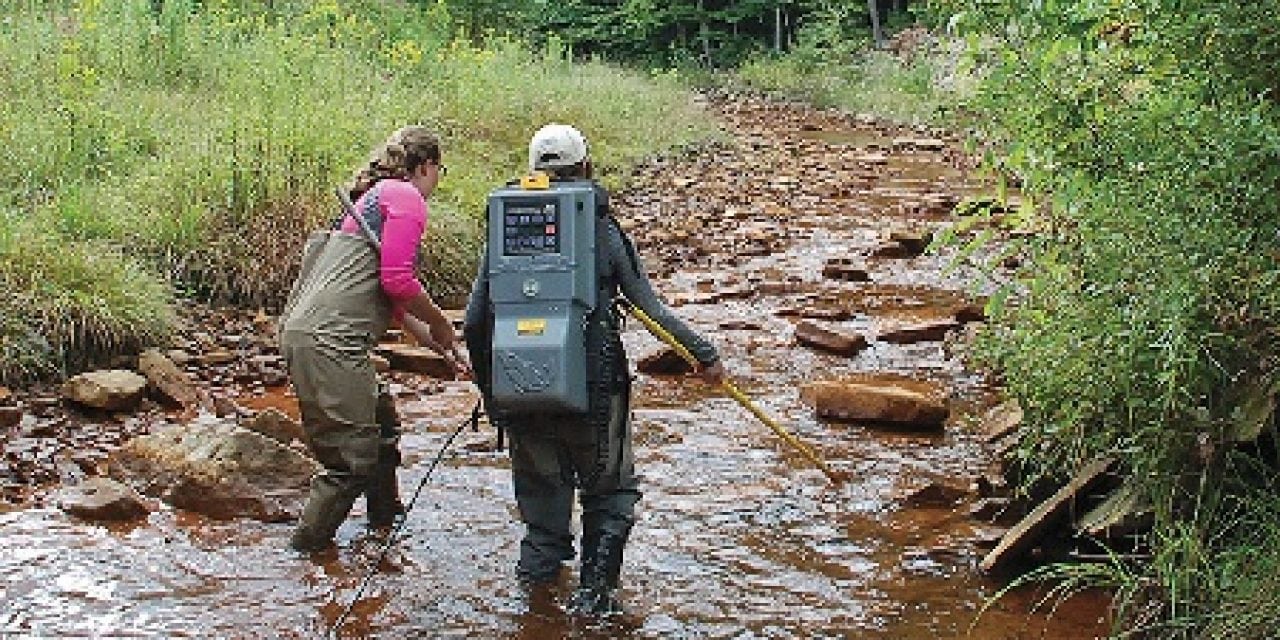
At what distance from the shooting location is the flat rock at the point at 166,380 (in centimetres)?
746

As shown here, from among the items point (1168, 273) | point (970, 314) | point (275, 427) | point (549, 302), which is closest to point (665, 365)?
point (970, 314)

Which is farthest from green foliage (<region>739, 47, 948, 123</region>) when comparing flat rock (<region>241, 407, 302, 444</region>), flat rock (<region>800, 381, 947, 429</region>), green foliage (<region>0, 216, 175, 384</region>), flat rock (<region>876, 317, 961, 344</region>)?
flat rock (<region>241, 407, 302, 444</region>)

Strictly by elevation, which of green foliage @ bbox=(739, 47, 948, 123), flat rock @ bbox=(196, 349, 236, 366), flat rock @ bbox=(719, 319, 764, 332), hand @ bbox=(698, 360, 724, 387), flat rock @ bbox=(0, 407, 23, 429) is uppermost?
hand @ bbox=(698, 360, 724, 387)

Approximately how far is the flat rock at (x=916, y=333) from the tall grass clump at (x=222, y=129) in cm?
306

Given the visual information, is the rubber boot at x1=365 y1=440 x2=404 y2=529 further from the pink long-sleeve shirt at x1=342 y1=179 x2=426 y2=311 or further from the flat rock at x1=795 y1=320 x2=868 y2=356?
the flat rock at x1=795 y1=320 x2=868 y2=356

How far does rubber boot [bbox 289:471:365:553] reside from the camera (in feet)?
18.1

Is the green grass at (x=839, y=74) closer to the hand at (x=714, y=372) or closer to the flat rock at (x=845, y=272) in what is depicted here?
the flat rock at (x=845, y=272)

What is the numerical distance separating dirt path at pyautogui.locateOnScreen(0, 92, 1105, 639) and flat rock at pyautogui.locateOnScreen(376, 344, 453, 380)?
0.22 m

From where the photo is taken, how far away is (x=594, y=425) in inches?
191

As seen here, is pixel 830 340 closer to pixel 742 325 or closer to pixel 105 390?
pixel 742 325

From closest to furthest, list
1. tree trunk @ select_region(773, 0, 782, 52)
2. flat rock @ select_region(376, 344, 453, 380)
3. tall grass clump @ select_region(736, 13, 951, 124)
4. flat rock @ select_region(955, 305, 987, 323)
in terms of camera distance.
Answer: flat rock @ select_region(376, 344, 453, 380) → flat rock @ select_region(955, 305, 987, 323) → tall grass clump @ select_region(736, 13, 951, 124) → tree trunk @ select_region(773, 0, 782, 52)

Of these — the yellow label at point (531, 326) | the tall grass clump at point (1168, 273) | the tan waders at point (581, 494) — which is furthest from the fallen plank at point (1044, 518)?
the yellow label at point (531, 326)

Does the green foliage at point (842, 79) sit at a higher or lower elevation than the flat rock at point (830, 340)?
lower

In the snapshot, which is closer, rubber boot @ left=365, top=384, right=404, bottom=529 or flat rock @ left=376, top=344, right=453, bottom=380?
rubber boot @ left=365, top=384, right=404, bottom=529
